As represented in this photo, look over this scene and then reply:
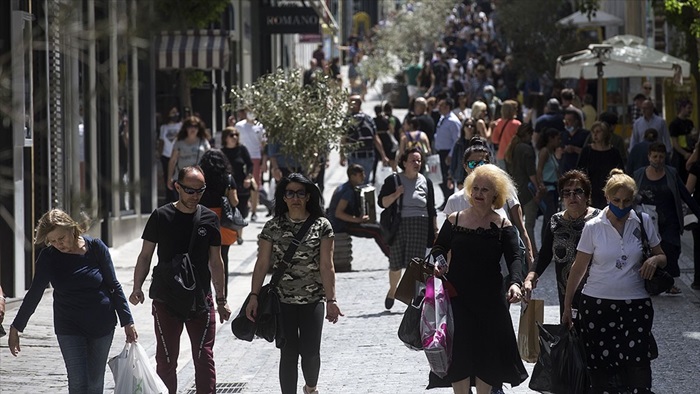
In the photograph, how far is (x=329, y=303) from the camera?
30.0 feet

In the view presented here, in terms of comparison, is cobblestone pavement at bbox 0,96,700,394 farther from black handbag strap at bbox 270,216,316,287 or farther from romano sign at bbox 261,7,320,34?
romano sign at bbox 261,7,320,34

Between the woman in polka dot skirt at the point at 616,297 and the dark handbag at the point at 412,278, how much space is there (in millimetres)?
874

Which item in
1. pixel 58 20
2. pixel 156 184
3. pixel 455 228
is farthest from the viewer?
pixel 156 184

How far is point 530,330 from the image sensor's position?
9.09m

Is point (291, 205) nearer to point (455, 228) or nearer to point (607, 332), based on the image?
point (455, 228)

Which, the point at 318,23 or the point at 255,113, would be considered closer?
the point at 255,113

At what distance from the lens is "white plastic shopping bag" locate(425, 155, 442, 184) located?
22.5m

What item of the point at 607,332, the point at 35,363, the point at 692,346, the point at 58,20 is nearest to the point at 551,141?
the point at 692,346

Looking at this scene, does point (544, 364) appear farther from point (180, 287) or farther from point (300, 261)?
point (180, 287)

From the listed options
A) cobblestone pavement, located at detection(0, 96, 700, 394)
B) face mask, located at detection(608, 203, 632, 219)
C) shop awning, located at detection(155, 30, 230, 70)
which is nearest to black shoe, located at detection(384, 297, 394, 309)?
cobblestone pavement, located at detection(0, 96, 700, 394)

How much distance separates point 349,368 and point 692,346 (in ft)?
9.42

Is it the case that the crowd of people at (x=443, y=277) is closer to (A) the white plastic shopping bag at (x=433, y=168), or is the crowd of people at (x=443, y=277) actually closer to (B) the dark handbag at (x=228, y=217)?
(B) the dark handbag at (x=228, y=217)

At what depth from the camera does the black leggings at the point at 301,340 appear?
9156 mm

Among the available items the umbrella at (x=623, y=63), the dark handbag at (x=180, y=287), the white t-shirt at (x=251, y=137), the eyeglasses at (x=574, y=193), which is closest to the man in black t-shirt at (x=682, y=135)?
the umbrella at (x=623, y=63)
